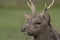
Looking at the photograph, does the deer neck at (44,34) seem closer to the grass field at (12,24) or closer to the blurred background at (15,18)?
the blurred background at (15,18)

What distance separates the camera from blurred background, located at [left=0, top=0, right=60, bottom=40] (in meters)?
17.6

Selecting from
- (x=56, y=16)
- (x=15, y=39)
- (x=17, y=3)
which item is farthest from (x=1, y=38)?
(x=17, y=3)

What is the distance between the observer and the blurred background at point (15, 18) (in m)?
17.6

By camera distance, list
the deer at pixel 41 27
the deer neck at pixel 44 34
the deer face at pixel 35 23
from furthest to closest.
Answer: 1. the deer neck at pixel 44 34
2. the deer at pixel 41 27
3. the deer face at pixel 35 23

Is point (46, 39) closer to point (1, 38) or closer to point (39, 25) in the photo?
point (39, 25)

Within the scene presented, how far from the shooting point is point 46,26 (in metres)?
11.3

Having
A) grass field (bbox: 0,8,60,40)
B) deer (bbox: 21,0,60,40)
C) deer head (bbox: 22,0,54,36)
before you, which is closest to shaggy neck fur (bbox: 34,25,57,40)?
deer (bbox: 21,0,60,40)

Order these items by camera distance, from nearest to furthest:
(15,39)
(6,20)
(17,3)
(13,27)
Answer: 1. (15,39)
2. (13,27)
3. (6,20)
4. (17,3)

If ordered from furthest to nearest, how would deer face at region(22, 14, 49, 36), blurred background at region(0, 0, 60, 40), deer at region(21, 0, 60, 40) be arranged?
1. blurred background at region(0, 0, 60, 40)
2. deer at region(21, 0, 60, 40)
3. deer face at region(22, 14, 49, 36)

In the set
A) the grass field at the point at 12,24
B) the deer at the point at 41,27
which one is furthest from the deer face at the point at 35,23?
the grass field at the point at 12,24

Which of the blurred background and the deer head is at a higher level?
the blurred background

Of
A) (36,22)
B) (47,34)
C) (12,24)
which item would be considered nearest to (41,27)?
(36,22)

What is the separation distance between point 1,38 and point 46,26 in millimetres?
6209

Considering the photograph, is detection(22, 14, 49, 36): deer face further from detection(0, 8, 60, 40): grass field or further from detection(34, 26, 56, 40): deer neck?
detection(0, 8, 60, 40): grass field
